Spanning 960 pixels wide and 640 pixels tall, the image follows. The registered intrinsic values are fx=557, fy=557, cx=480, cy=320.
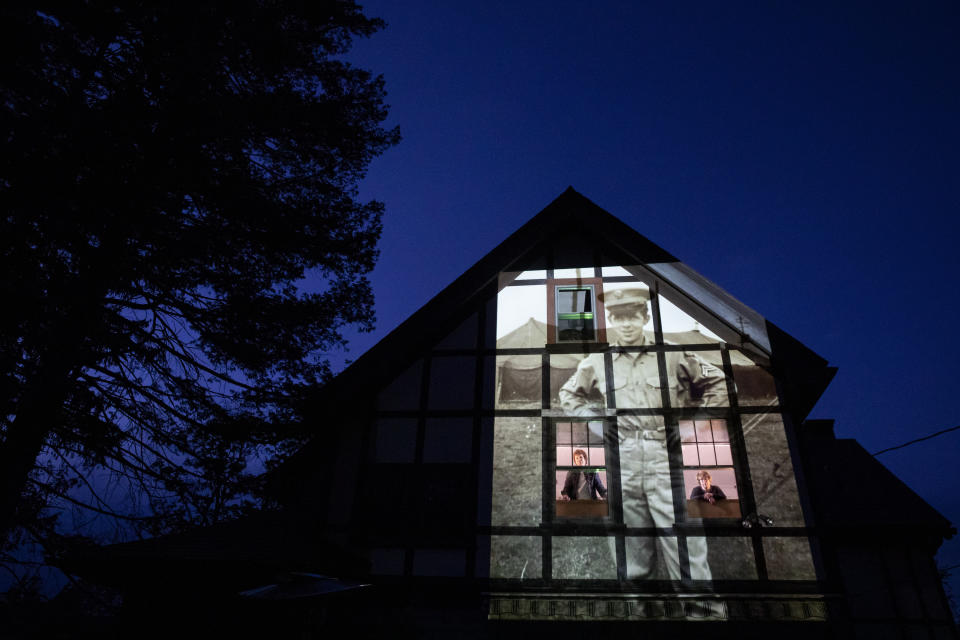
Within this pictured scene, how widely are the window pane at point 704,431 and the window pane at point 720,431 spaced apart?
0.06 meters

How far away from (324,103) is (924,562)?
13200 mm

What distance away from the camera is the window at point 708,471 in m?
7.44

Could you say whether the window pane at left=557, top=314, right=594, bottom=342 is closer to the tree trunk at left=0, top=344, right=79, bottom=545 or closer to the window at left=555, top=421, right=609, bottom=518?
the window at left=555, top=421, right=609, bottom=518

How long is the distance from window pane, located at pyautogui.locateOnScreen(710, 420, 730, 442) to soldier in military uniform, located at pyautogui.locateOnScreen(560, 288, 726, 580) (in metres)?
0.28

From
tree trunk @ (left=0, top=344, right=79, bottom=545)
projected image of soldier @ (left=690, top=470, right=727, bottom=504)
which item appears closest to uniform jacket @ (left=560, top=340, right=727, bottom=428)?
projected image of soldier @ (left=690, top=470, right=727, bottom=504)

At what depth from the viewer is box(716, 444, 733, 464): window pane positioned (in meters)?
7.79

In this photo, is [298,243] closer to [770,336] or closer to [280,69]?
[280,69]

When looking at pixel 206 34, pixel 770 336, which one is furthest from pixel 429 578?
pixel 206 34

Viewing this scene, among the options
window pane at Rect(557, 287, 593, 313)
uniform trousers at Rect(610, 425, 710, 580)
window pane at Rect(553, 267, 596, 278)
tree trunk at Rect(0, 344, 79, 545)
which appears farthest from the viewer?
window pane at Rect(553, 267, 596, 278)

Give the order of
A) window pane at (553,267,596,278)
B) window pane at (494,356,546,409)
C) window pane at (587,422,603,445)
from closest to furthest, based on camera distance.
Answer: window pane at (587,422,603,445), window pane at (494,356,546,409), window pane at (553,267,596,278)

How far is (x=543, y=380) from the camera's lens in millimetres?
8469

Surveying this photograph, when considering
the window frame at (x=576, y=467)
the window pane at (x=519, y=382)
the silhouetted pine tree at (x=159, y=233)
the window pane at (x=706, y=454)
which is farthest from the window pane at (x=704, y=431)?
the silhouetted pine tree at (x=159, y=233)

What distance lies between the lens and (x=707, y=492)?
752cm

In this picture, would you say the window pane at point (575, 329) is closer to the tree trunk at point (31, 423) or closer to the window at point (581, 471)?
the window at point (581, 471)
